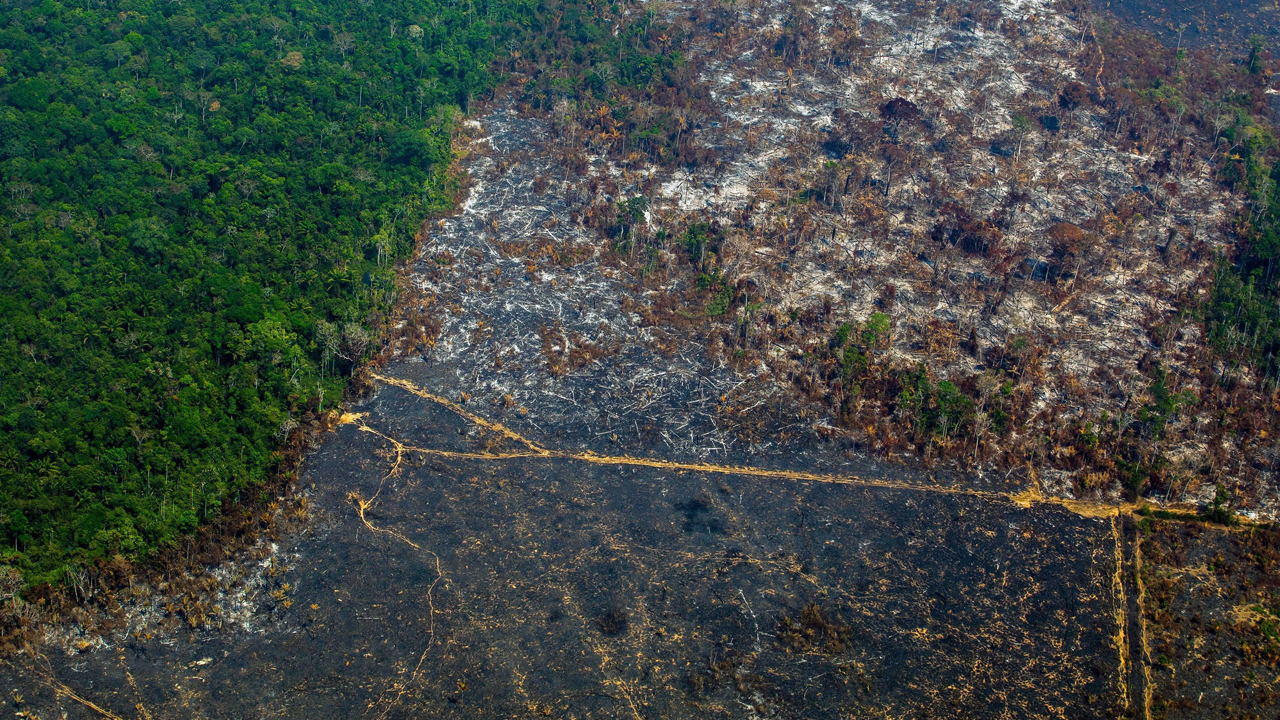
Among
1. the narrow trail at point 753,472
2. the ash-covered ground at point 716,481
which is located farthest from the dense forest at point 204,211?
the narrow trail at point 753,472

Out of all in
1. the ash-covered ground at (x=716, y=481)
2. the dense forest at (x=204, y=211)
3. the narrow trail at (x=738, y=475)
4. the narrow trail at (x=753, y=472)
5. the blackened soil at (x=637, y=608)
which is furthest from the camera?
the narrow trail at (x=753, y=472)

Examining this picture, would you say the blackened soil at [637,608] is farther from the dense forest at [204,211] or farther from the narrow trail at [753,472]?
the dense forest at [204,211]

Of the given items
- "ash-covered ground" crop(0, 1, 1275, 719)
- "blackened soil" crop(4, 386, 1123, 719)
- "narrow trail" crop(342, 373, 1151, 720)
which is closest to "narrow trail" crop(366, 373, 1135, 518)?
"narrow trail" crop(342, 373, 1151, 720)

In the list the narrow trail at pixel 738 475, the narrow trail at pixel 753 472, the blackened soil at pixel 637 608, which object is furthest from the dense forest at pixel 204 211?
the narrow trail at pixel 753 472

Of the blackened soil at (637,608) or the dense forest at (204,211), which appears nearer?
the blackened soil at (637,608)

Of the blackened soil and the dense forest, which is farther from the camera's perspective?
the dense forest

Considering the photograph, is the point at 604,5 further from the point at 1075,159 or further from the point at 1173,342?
the point at 1173,342

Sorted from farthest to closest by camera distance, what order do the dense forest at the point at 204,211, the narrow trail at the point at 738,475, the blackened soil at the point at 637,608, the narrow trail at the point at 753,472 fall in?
1. the narrow trail at the point at 753,472
2. the narrow trail at the point at 738,475
3. the dense forest at the point at 204,211
4. the blackened soil at the point at 637,608

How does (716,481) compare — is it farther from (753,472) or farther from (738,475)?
(753,472)

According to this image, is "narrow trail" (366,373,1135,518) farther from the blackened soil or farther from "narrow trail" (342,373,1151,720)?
the blackened soil
